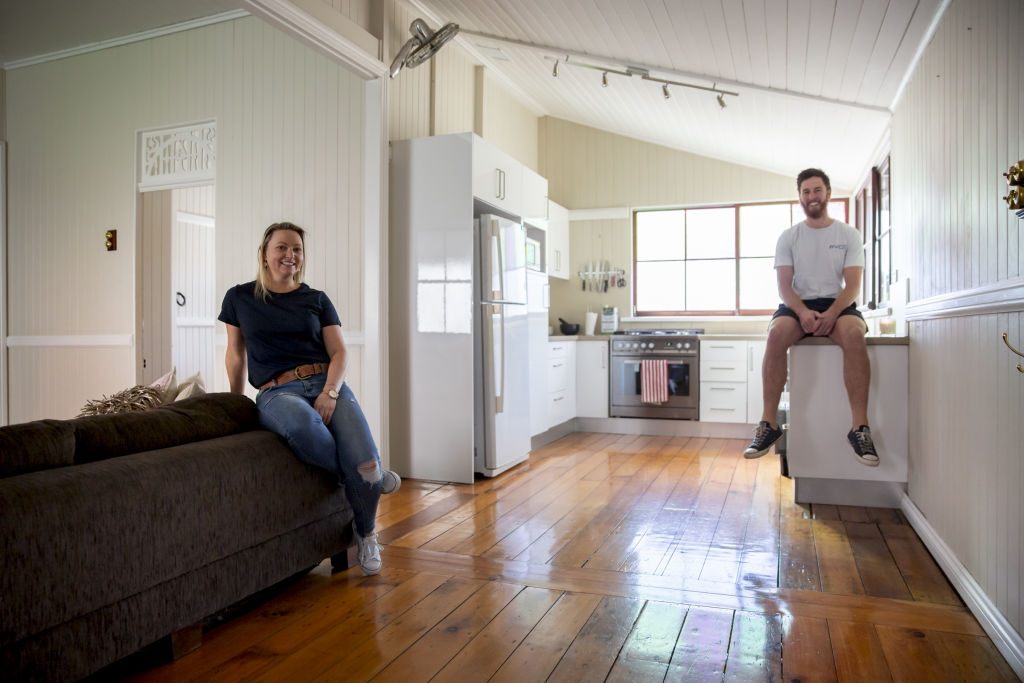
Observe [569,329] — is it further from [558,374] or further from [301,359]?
[301,359]

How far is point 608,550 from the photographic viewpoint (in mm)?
2713

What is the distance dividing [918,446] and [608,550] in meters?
1.47

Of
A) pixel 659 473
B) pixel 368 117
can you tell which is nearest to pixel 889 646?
pixel 659 473

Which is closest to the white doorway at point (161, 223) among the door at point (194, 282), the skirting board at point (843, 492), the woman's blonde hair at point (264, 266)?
the door at point (194, 282)

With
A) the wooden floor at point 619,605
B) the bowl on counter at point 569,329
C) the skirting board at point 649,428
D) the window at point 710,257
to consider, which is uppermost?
the window at point 710,257

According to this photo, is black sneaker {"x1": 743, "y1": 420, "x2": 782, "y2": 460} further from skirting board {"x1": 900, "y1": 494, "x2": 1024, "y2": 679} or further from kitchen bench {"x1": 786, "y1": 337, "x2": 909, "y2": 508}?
skirting board {"x1": 900, "y1": 494, "x2": 1024, "y2": 679}

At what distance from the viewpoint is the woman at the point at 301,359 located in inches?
94.7

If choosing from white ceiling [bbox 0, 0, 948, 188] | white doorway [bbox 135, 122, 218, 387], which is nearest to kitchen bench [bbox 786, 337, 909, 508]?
white ceiling [bbox 0, 0, 948, 188]

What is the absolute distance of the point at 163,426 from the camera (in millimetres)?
1943

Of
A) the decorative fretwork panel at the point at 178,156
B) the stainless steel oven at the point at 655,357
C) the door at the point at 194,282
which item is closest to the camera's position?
the decorative fretwork panel at the point at 178,156

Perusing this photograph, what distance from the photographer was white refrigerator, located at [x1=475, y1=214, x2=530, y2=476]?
4.13 metres

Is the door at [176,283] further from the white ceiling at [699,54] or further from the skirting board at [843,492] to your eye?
the skirting board at [843,492]

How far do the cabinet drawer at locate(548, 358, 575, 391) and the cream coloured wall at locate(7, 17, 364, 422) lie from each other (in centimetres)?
193

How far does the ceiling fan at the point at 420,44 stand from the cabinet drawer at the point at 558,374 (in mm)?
2493
